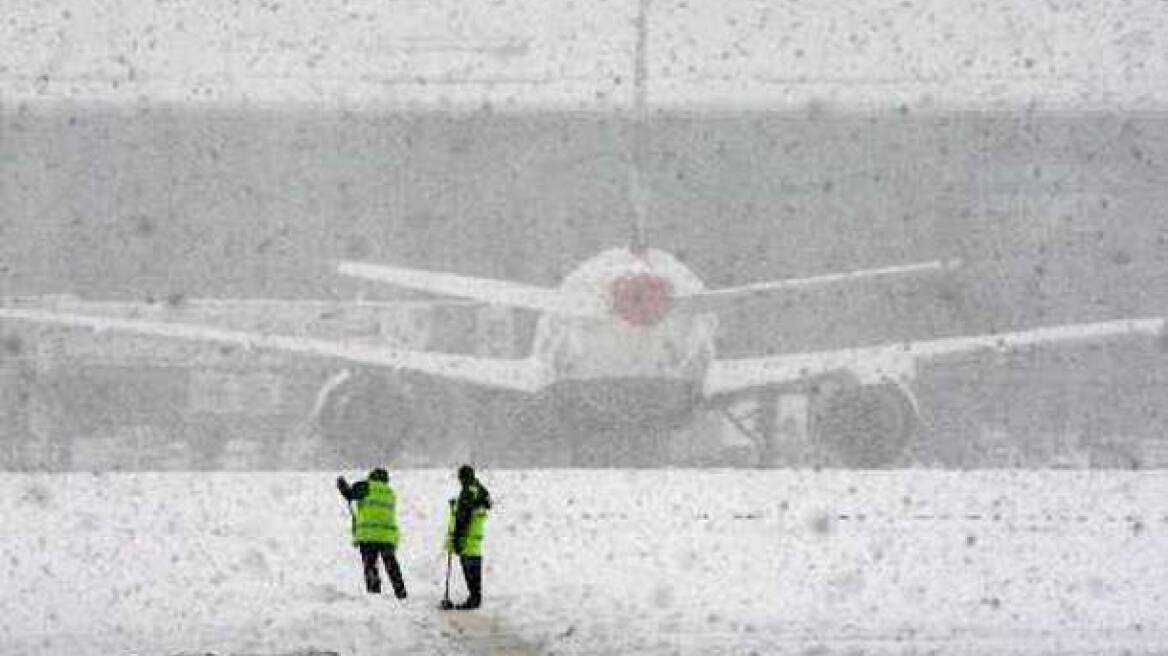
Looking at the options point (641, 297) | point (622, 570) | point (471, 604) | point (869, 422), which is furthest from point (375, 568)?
point (869, 422)

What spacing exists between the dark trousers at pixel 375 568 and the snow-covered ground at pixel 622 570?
120 millimetres

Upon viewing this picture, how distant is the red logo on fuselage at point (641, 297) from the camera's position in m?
22.7

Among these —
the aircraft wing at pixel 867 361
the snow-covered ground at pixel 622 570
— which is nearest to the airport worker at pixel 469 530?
the snow-covered ground at pixel 622 570

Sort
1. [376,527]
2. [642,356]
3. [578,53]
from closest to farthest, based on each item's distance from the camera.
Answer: [376,527] → [642,356] → [578,53]

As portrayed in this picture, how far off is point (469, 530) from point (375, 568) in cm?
119

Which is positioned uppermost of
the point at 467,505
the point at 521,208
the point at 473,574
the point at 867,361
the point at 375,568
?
the point at 521,208

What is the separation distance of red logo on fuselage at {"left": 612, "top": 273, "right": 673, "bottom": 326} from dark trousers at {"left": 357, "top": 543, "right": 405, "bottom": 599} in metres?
10.8

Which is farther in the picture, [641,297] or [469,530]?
[641,297]

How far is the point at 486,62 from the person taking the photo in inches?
2463

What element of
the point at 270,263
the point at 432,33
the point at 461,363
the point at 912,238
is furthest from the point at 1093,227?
the point at 432,33

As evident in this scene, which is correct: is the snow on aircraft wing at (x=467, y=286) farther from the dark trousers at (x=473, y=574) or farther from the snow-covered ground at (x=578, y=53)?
the snow-covered ground at (x=578, y=53)

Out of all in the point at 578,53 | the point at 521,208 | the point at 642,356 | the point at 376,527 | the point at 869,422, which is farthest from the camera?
the point at 578,53

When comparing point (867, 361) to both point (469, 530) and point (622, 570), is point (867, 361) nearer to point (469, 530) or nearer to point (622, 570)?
point (622, 570)

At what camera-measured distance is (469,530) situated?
37.2ft
